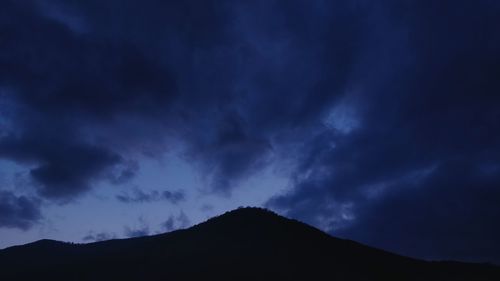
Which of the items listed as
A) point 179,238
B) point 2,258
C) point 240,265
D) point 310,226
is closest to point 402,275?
point 310,226

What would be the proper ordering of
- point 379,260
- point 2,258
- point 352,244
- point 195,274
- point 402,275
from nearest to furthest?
1. point 195,274
2. point 402,275
3. point 379,260
4. point 352,244
5. point 2,258

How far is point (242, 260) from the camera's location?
188ft

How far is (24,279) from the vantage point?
62188 millimetres

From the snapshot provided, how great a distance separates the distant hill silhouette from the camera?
55.4 metres

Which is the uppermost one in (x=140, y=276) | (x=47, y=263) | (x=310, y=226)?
(x=310, y=226)

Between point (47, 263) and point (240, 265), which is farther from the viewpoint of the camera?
point (47, 263)

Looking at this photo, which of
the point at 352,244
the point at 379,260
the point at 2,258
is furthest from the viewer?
the point at 2,258

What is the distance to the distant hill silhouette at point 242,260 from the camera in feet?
182

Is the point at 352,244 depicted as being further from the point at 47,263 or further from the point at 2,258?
the point at 2,258

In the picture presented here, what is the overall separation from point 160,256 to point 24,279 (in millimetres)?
20085

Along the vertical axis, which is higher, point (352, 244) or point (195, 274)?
point (352, 244)

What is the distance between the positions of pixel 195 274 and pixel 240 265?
5936 mm

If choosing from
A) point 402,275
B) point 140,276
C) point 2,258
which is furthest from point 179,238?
point 2,258

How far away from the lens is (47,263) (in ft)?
242
